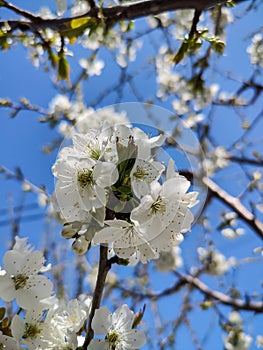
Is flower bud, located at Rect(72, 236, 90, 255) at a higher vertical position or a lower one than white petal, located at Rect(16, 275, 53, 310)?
higher

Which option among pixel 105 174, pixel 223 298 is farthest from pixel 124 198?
pixel 223 298

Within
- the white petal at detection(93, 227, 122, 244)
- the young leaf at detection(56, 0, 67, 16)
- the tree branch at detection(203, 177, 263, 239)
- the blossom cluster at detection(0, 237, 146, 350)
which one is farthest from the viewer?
the tree branch at detection(203, 177, 263, 239)

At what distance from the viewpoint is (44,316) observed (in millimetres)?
828

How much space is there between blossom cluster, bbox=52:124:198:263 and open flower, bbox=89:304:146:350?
0.13 metres

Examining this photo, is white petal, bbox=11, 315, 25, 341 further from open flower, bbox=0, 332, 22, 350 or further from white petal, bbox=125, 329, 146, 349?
white petal, bbox=125, 329, 146, 349

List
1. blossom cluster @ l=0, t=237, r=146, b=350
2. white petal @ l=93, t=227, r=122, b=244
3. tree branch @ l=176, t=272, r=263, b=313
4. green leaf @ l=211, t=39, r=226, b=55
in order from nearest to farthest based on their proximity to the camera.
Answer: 1. white petal @ l=93, t=227, r=122, b=244
2. blossom cluster @ l=0, t=237, r=146, b=350
3. green leaf @ l=211, t=39, r=226, b=55
4. tree branch @ l=176, t=272, r=263, b=313

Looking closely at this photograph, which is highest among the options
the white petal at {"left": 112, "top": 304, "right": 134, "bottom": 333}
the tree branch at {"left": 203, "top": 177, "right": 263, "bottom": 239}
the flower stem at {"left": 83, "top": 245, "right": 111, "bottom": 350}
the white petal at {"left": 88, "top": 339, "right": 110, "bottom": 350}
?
the flower stem at {"left": 83, "top": 245, "right": 111, "bottom": 350}

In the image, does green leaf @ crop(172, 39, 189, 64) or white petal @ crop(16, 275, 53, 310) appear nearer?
white petal @ crop(16, 275, 53, 310)

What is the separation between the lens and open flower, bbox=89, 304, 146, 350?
0.73m

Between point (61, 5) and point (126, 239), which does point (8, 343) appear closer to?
point (126, 239)

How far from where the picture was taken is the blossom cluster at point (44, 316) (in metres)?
0.74

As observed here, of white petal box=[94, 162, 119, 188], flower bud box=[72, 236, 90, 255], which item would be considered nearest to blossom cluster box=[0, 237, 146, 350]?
flower bud box=[72, 236, 90, 255]

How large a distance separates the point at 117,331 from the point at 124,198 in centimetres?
28

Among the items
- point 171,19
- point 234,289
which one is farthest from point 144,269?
point 171,19
